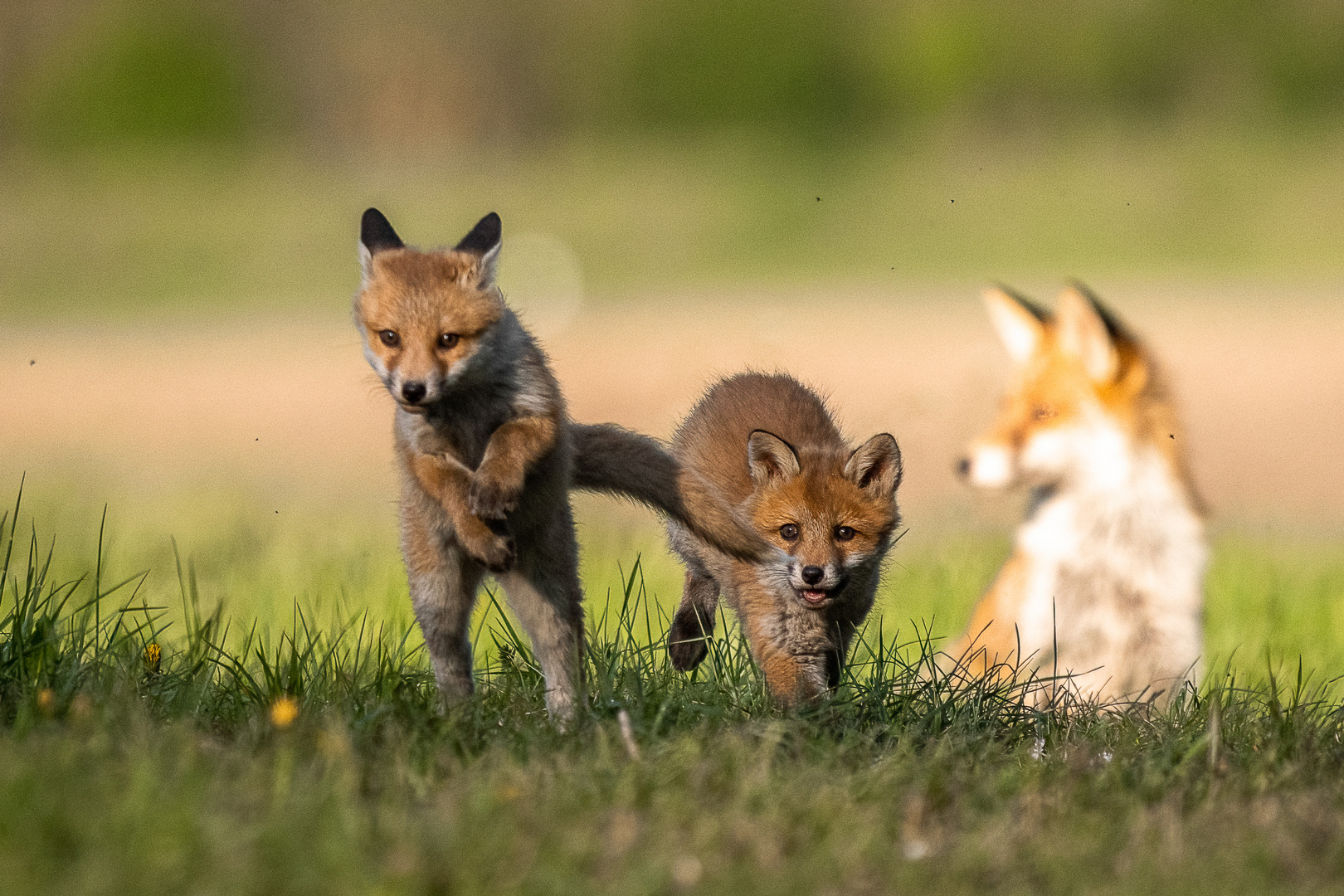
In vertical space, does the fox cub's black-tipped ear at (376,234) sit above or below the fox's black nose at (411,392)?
above

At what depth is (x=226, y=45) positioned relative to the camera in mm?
35844

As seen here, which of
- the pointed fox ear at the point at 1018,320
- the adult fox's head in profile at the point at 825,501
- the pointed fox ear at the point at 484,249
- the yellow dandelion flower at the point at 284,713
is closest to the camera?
the yellow dandelion flower at the point at 284,713

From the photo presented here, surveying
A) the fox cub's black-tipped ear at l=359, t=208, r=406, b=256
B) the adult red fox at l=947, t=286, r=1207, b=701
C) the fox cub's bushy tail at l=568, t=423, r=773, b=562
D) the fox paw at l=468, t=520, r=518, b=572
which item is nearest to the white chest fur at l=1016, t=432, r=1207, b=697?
the adult red fox at l=947, t=286, r=1207, b=701

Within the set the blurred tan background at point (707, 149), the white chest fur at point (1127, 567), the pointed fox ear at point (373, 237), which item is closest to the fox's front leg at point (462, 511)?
the pointed fox ear at point (373, 237)

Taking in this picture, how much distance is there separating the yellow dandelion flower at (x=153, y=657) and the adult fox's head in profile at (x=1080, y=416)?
3441 mm

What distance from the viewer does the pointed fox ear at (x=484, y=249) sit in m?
5.02

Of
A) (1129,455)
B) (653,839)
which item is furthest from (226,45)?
(653,839)

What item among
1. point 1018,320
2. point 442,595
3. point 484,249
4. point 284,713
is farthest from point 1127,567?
point 284,713

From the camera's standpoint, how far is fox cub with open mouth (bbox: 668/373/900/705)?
19.0 feet

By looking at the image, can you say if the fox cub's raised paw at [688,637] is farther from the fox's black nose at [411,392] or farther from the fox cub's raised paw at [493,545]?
the fox's black nose at [411,392]

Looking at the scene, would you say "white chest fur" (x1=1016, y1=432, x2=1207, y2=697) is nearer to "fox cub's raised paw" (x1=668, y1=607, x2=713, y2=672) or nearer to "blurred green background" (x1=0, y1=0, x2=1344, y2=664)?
"fox cub's raised paw" (x1=668, y1=607, x2=713, y2=672)

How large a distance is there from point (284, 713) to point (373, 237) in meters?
1.84

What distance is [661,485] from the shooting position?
521 cm

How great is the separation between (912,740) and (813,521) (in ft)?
5.27
